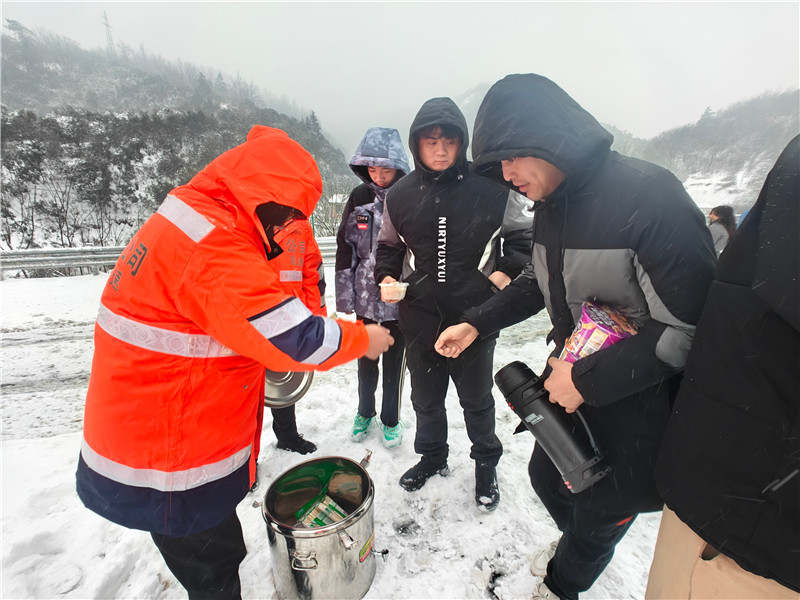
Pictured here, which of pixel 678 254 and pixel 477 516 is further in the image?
pixel 477 516

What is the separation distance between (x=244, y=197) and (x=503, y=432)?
8.97 ft

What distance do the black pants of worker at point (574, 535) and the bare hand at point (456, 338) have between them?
1.99 ft

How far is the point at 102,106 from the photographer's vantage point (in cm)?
5491

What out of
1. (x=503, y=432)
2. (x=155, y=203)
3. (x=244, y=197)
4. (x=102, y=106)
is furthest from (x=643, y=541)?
(x=102, y=106)

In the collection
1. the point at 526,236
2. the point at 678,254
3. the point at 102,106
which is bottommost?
the point at 526,236

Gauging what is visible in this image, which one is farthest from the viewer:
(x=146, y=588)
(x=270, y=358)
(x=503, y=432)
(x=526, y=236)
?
(x=503, y=432)

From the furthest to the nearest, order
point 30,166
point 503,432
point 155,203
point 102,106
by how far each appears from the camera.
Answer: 1. point 102,106
2. point 155,203
3. point 30,166
4. point 503,432

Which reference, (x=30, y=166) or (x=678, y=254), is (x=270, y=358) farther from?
(x=30, y=166)

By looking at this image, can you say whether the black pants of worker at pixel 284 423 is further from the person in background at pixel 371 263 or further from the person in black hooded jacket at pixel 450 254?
the person in black hooded jacket at pixel 450 254

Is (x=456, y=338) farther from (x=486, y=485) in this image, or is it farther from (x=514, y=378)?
(x=486, y=485)

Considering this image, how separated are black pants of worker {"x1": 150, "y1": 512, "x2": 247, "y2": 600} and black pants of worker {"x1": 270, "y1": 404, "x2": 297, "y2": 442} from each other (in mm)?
1230

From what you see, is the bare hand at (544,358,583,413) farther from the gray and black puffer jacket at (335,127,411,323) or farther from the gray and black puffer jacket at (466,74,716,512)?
the gray and black puffer jacket at (335,127,411,323)

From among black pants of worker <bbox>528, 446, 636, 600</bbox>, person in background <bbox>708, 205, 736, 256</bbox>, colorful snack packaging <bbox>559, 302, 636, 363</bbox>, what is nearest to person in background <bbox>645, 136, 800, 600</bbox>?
colorful snack packaging <bbox>559, 302, 636, 363</bbox>

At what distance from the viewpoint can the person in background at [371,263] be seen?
2.88m
